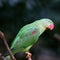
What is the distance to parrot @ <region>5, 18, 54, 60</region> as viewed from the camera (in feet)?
2.53

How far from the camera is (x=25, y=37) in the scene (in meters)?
0.81

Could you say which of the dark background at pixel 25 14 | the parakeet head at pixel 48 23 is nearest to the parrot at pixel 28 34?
the parakeet head at pixel 48 23

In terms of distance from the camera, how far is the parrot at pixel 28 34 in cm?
77

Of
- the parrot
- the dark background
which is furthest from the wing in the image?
the dark background

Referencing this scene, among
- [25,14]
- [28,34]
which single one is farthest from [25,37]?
[25,14]

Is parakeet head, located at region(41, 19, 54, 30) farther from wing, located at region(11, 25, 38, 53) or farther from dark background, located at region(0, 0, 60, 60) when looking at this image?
dark background, located at region(0, 0, 60, 60)

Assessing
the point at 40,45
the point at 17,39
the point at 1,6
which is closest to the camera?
the point at 17,39

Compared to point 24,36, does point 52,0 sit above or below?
below

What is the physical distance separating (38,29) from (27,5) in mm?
1395

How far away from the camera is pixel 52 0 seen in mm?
2246

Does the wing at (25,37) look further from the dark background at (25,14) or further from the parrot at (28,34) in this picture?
the dark background at (25,14)

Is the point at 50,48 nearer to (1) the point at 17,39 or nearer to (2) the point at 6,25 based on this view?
(2) the point at 6,25

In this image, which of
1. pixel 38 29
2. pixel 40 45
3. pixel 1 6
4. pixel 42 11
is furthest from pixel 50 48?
pixel 38 29

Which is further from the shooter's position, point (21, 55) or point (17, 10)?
point (21, 55)
